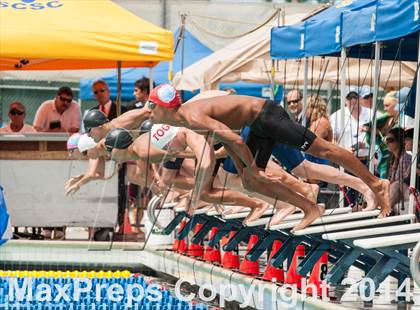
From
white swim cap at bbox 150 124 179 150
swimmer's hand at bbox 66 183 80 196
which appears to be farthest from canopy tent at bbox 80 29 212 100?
white swim cap at bbox 150 124 179 150

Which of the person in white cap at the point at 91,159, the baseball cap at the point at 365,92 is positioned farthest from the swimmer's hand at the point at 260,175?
the baseball cap at the point at 365,92

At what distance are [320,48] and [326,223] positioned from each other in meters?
3.87

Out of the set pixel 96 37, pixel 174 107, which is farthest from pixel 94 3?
pixel 174 107

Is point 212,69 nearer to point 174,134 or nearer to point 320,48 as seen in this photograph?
point 320,48

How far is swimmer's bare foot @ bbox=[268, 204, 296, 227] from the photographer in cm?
914

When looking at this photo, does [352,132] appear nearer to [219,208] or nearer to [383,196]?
[383,196]

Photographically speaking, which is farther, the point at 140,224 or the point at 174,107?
the point at 140,224

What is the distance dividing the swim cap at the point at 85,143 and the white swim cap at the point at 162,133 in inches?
26.2

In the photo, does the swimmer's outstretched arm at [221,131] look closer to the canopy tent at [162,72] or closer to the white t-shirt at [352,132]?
the white t-shirt at [352,132]

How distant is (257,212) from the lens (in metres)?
9.69

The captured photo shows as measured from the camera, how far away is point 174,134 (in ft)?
27.2

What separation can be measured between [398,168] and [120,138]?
159 inches

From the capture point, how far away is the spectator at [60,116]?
654 inches

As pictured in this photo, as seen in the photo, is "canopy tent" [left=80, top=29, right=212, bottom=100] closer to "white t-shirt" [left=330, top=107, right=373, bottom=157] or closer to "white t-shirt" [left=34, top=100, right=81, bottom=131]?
"white t-shirt" [left=34, top=100, right=81, bottom=131]
